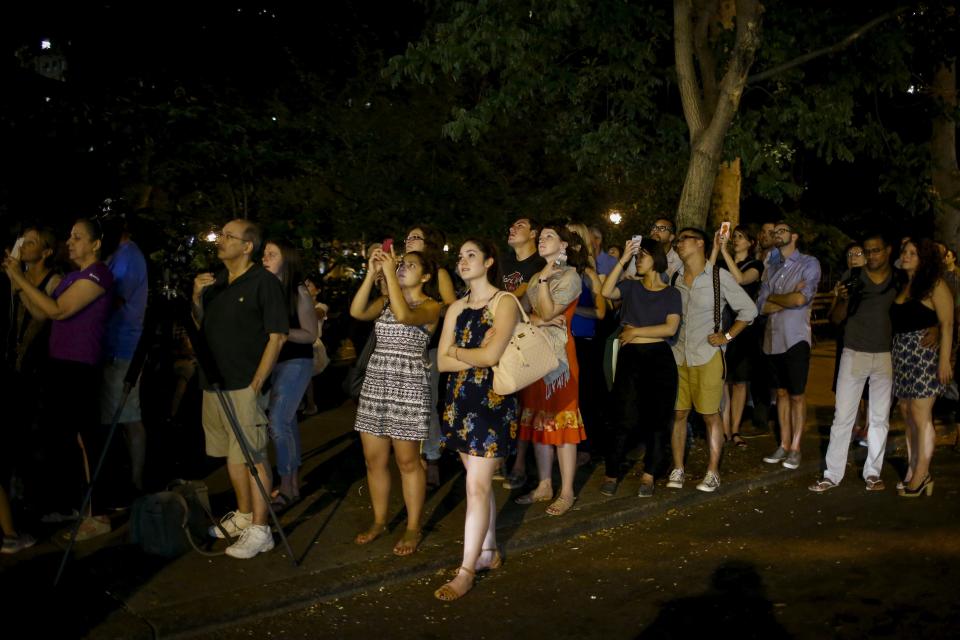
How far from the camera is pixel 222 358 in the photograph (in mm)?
5852

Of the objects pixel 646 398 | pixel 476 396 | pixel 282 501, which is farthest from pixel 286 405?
pixel 646 398

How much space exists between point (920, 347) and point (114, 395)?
600 cm

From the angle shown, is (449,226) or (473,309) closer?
(473,309)

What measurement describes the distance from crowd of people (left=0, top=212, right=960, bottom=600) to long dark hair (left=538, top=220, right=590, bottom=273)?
21 mm

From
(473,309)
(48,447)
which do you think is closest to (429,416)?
(473,309)

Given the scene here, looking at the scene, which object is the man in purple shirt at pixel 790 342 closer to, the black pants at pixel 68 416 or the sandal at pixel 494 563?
the sandal at pixel 494 563

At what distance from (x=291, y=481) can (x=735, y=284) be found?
3.71 m

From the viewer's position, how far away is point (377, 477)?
20.1ft

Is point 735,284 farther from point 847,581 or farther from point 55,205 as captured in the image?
point 55,205

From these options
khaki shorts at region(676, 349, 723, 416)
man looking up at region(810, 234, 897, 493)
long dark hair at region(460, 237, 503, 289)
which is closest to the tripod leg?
long dark hair at region(460, 237, 503, 289)

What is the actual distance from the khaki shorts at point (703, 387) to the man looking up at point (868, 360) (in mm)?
1035

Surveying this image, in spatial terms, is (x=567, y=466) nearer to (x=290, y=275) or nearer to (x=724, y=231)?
(x=724, y=231)

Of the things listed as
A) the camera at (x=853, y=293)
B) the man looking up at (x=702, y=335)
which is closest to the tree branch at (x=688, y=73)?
the camera at (x=853, y=293)

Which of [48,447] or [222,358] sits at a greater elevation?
[222,358]
